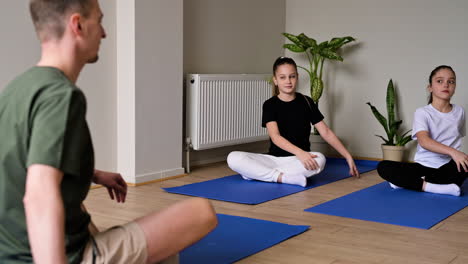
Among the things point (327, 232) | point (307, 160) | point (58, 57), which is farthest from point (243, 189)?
point (58, 57)

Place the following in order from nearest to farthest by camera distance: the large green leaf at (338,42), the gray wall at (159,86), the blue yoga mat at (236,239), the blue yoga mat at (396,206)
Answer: the blue yoga mat at (236,239) → the blue yoga mat at (396,206) → the gray wall at (159,86) → the large green leaf at (338,42)

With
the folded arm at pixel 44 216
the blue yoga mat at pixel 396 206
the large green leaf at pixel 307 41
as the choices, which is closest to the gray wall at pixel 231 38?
the large green leaf at pixel 307 41

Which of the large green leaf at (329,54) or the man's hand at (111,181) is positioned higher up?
the large green leaf at (329,54)

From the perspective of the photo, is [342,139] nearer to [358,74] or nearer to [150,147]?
[358,74]

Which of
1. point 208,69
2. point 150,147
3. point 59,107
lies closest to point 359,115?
point 208,69

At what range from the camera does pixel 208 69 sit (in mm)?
4566

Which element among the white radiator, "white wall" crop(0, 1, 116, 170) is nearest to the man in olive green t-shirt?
"white wall" crop(0, 1, 116, 170)

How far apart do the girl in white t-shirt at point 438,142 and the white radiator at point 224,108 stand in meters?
1.38

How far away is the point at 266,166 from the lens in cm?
384

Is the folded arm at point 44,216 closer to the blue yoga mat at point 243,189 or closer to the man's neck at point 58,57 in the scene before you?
the man's neck at point 58,57

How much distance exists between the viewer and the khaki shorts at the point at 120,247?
1271 millimetres

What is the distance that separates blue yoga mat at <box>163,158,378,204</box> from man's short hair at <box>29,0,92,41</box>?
2138 millimetres

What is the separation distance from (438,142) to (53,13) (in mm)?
2791

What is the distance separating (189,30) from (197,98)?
53 cm
